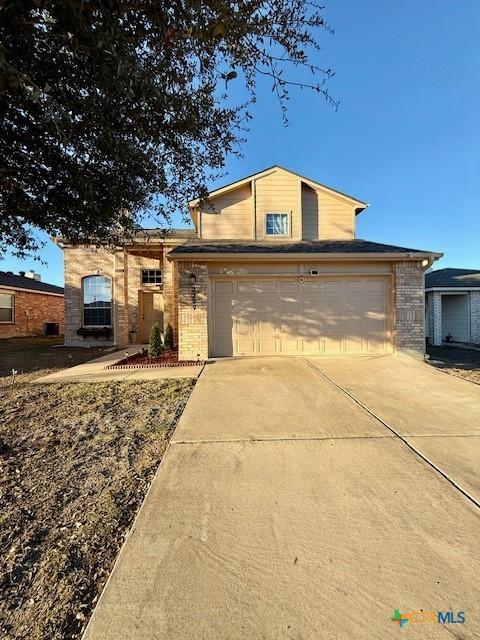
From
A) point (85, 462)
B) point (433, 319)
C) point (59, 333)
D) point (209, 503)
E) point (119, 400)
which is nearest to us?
point (209, 503)

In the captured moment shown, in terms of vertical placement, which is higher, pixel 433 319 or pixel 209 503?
pixel 433 319

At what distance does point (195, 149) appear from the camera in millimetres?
5113

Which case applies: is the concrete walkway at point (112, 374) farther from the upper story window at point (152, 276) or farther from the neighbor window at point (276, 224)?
the upper story window at point (152, 276)

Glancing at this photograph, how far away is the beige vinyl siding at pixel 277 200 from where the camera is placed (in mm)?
10719

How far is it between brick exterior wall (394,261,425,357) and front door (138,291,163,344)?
30.1 feet

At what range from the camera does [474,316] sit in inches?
554

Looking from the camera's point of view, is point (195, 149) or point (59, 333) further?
point (59, 333)

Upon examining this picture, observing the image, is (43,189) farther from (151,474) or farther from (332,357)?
(332,357)

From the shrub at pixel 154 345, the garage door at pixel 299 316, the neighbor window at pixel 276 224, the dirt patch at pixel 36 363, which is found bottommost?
the dirt patch at pixel 36 363

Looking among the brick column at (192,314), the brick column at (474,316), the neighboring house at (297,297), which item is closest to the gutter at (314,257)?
the neighboring house at (297,297)

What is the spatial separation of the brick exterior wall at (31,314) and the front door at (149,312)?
10.8 m

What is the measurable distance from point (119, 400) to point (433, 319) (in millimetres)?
14168

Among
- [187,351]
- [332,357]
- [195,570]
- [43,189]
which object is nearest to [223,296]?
[187,351]

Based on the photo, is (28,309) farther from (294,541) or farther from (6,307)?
(294,541)
